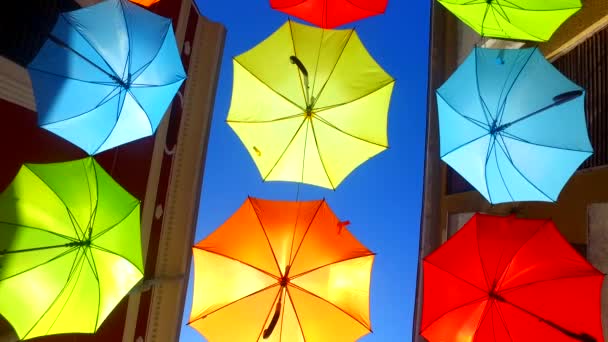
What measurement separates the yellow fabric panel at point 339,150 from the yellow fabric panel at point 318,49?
0.57 meters

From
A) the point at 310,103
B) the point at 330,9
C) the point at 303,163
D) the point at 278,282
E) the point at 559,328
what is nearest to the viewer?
the point at 559,328

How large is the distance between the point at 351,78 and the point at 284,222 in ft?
7.30

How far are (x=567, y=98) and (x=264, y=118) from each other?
12.6 ft

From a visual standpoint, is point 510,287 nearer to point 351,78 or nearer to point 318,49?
point 351,78

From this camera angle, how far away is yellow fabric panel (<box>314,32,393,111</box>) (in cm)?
628

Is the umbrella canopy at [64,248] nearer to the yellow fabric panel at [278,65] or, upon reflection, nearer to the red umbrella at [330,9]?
the yellow fabric panel at [278,65]

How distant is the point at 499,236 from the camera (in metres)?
5.76

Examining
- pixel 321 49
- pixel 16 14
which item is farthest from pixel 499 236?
pixel 16 14

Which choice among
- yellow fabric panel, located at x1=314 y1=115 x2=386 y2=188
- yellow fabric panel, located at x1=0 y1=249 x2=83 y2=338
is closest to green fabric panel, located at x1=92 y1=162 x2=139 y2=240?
yellow fabric panel, located at x1=0 y1=249 x2=83 y2=338

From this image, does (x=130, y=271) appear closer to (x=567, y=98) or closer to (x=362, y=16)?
(x=362, y=16)

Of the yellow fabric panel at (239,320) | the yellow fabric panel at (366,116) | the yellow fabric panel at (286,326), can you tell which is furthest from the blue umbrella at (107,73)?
the yellow fabric panel at (286,326)

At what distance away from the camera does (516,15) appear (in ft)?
20.1

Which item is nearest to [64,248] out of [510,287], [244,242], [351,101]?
[244,242]

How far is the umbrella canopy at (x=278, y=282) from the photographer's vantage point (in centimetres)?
575
